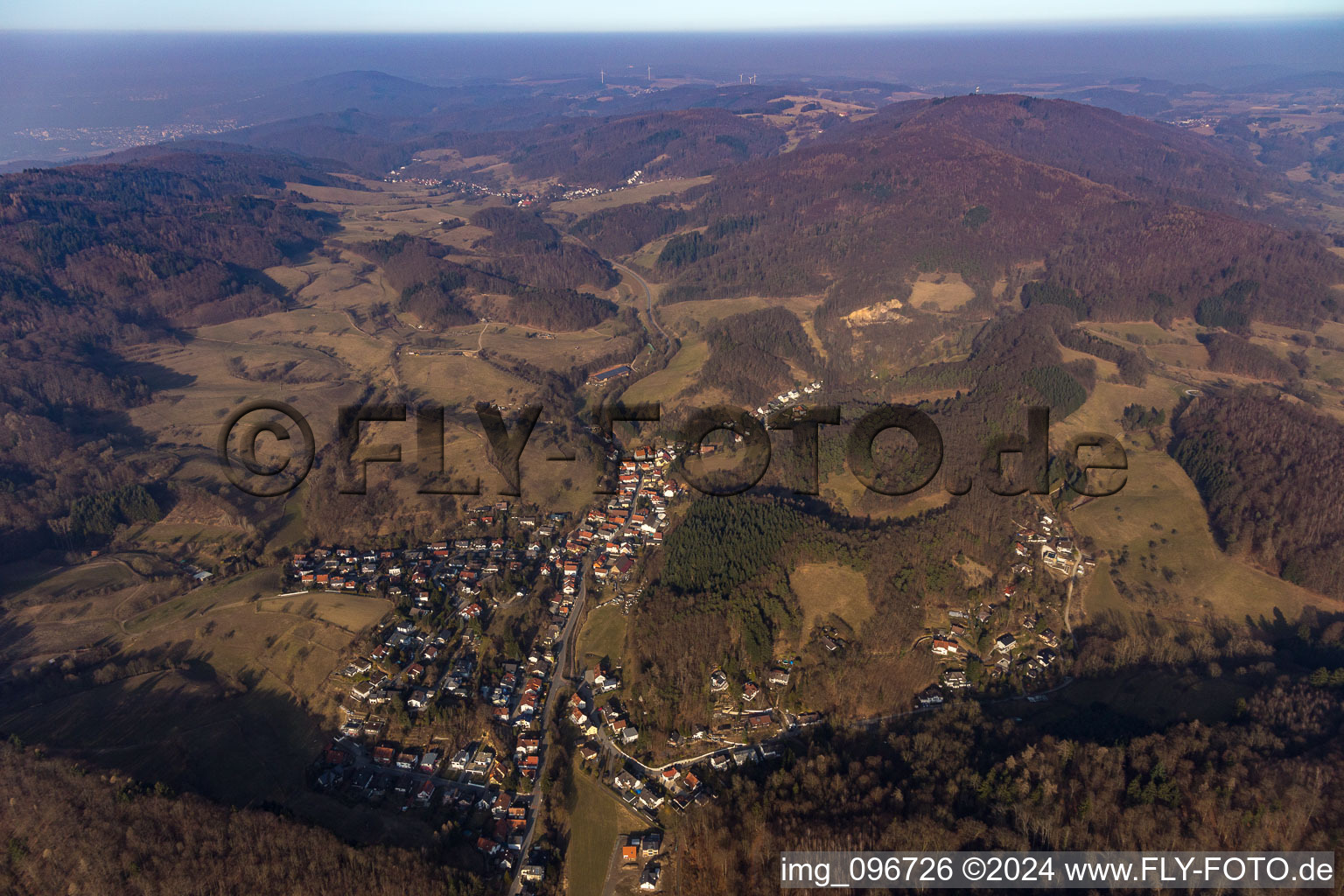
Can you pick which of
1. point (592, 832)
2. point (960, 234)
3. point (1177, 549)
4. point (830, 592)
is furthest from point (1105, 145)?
point (592, 832)

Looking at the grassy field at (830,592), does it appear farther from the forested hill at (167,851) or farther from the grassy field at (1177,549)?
the forested hill at (167,851)

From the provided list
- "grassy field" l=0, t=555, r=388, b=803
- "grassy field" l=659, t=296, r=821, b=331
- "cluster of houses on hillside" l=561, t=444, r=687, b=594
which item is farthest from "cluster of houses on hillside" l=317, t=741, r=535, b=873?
"grassy field" l=659, t=296, r=821, b=331

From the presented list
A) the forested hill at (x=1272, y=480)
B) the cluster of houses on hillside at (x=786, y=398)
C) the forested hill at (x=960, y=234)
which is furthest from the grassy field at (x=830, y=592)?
the forested hill at (x=960, y=234)

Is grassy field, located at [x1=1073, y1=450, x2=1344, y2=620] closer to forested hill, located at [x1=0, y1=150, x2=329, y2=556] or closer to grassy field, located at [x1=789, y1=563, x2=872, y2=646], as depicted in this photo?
grassy field, located at [x1=789, y1=563, x2=872, y2=646]

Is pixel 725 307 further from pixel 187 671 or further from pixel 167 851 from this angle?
pixel 167 851

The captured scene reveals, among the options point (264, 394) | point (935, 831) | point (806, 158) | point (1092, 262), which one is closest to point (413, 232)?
point (264, 394)
